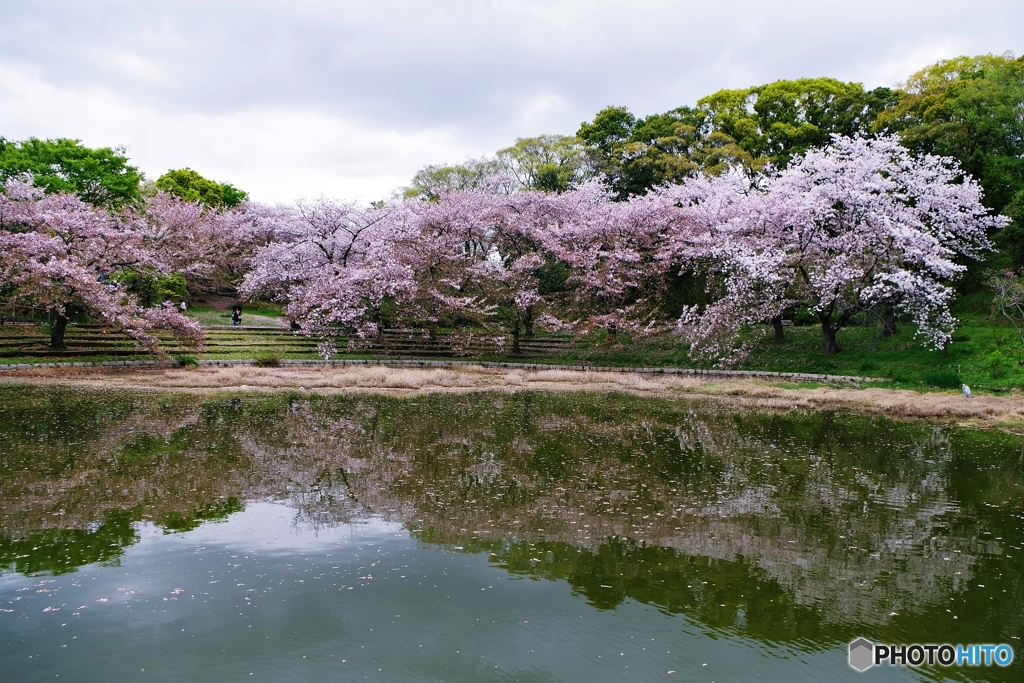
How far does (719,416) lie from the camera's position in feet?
57.1

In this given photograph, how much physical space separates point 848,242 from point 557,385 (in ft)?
39.8

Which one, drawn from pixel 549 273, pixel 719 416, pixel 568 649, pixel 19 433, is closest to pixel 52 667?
pixel 568 649

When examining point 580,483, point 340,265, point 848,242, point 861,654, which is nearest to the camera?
point 861,654

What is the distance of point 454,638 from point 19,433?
38.4 feet

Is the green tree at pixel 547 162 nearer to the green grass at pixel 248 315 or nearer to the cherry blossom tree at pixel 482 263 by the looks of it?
the cherry blossom tree at pixel 482 263

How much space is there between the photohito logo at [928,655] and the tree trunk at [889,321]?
22.6 meters

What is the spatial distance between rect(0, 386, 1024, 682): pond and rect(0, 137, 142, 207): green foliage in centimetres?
2847

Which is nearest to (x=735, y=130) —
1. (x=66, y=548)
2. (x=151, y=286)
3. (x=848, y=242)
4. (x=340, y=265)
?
(x=848, y=242)

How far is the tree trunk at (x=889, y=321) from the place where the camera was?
2572 cm

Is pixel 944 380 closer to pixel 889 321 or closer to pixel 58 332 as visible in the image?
pixel 889 321

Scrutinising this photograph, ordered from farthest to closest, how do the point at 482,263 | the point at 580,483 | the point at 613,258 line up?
the point at 482,263
the point at 613,258
the point at 580,483

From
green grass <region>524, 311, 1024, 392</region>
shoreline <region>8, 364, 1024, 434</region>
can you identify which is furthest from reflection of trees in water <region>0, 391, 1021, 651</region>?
green grass <region>524, 311, 1024, 392</region>

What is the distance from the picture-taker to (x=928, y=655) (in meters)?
5.64

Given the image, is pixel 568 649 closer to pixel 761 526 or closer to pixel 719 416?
pixel 761 526
